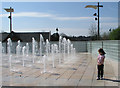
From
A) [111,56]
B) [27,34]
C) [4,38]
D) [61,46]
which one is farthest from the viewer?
[27,34]

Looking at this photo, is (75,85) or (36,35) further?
(36,35)

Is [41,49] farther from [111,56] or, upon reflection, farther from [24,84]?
[24,84]

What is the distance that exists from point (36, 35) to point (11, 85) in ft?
102

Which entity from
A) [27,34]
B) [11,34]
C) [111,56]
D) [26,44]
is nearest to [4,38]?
[11,34]

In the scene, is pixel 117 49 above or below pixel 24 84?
above

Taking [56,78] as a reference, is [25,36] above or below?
above

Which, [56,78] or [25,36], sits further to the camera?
[25,36]

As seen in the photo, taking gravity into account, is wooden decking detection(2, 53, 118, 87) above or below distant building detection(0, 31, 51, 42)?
below

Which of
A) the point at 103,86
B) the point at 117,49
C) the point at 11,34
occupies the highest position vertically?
the point at 11,34

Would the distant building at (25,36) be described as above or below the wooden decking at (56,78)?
above

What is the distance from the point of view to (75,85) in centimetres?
589

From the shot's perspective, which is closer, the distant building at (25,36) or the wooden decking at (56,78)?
the wooden decking at (56,78)

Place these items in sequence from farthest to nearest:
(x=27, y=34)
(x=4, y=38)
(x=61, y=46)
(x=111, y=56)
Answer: (x=27, y=34) < (x=4, y=38) < (x=61, y=46) < (x=111, y=56)

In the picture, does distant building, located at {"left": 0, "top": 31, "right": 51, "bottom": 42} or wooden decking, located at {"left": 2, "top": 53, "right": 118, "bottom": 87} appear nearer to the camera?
wooden decking, located at {"left": 2, "top": 53, "right": 118, "bottom": 87}
